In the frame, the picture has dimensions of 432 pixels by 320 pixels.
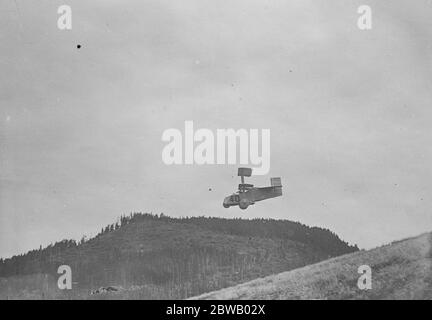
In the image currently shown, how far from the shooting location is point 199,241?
136 ft

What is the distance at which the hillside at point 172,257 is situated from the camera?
32.4 meters

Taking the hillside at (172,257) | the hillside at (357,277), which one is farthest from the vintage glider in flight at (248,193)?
the hillside at (172,257)

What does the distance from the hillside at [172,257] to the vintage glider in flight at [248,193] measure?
8106mm

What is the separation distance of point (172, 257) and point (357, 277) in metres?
18.4

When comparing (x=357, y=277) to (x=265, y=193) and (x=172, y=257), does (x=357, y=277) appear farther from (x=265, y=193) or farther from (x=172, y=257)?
(x=172, y=257)

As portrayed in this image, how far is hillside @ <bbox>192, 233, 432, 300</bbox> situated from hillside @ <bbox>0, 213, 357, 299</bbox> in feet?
12.5

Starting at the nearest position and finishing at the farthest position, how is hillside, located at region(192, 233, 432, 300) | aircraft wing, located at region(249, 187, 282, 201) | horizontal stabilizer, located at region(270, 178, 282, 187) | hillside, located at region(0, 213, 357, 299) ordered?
hillside, located at region(192, 233, 432, 300)
horizontal stabilizer, located at region(270, 178, 282, 187)
aircraft wing, located at region(249, 187, 282, 201)
hillside, located at region(0, 213, 357, 299)

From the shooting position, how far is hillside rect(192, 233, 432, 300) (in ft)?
70.2

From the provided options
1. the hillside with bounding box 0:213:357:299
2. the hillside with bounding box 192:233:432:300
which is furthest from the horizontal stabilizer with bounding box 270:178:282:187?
the hillside with bounding box 0:213:357:299

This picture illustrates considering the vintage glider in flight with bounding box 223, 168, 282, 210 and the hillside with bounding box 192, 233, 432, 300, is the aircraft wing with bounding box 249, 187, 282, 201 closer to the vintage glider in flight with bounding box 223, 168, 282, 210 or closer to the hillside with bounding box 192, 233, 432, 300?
the vintage glider in flight with bounding box 223, 168, 282, 210

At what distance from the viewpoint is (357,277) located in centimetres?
2348

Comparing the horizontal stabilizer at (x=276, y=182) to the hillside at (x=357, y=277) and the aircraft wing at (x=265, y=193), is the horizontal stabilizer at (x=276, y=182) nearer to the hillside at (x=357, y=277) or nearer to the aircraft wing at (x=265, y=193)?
the aircraft wing at (x=265, y=193)
